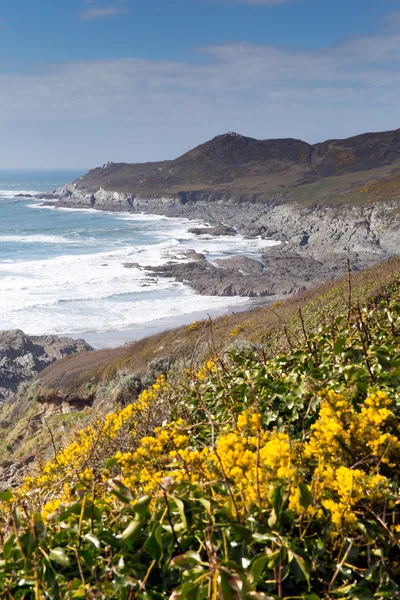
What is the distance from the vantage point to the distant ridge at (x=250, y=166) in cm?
9800

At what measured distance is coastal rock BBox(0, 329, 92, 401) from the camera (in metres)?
18.3

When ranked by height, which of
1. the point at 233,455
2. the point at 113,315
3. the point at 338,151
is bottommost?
the point at 113,315

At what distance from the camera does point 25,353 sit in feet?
65.7

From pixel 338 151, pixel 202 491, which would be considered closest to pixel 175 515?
pixel 202 491

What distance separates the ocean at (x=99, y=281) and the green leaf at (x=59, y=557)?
68.1 feet

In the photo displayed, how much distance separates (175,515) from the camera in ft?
5.99

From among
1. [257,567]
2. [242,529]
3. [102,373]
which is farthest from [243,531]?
[102,373]

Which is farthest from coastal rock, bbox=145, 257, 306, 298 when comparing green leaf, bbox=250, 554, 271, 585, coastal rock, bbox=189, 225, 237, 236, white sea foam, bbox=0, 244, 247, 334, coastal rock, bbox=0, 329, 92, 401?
green leaf, bbox=250, 554, 271, 585

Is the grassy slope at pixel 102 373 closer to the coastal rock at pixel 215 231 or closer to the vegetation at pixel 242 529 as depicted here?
A: the vegetation at pixel 242 529

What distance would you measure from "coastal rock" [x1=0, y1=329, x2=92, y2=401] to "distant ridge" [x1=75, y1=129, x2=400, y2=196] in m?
67.8

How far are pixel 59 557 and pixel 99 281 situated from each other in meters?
33.0

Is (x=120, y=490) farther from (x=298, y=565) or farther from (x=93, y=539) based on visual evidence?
(x=298, y=565)

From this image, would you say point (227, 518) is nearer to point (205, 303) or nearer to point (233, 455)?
point (233, 455)

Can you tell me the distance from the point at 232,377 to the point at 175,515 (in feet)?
→ 6.72
